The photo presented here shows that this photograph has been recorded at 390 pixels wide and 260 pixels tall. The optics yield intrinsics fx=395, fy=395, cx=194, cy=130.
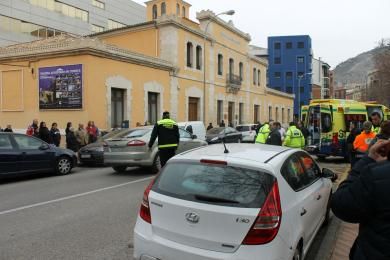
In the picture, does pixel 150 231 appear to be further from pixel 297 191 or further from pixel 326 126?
pixel 326 126

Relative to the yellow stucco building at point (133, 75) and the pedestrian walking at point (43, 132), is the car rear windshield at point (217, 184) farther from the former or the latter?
the yellow stucco building at point (133, 75)

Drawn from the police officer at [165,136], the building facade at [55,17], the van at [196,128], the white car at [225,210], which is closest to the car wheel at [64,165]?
the police officer at [165,136]

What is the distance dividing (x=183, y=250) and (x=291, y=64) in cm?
8653

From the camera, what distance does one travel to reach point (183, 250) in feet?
11.7

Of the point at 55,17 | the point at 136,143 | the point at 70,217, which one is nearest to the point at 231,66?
the point at 55,17

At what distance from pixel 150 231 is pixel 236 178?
99 cm

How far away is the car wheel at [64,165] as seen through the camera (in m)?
12.2

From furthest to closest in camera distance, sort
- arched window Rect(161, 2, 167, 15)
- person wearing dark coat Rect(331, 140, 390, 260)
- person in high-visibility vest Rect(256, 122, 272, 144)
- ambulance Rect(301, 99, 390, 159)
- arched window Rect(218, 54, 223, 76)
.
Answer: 1. arched window Rect(161, 2, 167, 15)
2. arched window Rect(218, 54, 223, 76)
3. ambulance Rect(301, 99, 390, 159)
4. person in high-visibility vest Rect(256, 122, 272, 144)
5. person wearing dark coat Rect(331, 140, 390, 260)

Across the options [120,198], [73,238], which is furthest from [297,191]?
[120,198]

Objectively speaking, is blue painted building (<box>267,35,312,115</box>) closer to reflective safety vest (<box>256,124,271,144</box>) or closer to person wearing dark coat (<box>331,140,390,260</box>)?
reflective safety vest (<box>256,124,271,144</box>)

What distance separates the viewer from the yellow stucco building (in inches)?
809

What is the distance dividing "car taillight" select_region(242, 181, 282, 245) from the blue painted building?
83.6 m

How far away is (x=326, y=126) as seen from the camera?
51.5ft

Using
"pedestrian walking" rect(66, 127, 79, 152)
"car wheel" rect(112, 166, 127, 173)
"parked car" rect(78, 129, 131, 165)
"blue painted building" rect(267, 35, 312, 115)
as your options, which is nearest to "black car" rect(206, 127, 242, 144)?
"pedestrian walking" rect(66, 127, 79, 152)
